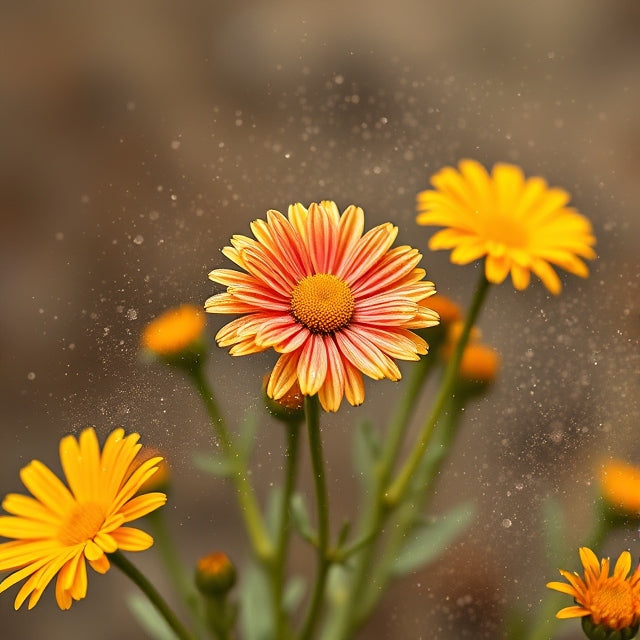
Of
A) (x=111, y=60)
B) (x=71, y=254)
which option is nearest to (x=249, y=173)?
(x=71, y=254)

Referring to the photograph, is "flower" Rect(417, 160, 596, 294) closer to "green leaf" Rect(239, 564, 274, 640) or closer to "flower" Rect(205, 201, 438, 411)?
"flower" Rect(205, 201, 438, 411)

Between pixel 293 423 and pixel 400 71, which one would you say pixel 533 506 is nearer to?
pixel 293 423

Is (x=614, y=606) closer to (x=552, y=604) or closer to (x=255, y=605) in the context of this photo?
(x=552, y=604)

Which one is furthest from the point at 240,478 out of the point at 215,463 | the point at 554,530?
the point at 554,530

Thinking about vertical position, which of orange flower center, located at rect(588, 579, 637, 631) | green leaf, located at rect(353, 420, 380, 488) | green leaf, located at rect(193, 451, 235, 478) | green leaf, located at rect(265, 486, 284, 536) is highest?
green leaf, located at rect(353, 420, 380, 488)

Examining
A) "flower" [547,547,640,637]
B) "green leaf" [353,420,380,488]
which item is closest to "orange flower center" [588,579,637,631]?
"flower" [547,547,640,637]

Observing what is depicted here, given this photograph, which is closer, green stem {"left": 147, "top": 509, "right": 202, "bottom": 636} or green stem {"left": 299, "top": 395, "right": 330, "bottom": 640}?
green stem {"left": 299, "top": 395, "right": 330, "bottom": 640}

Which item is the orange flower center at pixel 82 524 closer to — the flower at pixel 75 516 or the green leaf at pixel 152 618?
the flower at pixel 75 516

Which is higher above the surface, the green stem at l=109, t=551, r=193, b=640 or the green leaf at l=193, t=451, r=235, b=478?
the green leaf at l=193, t=451, r=235, b=478
